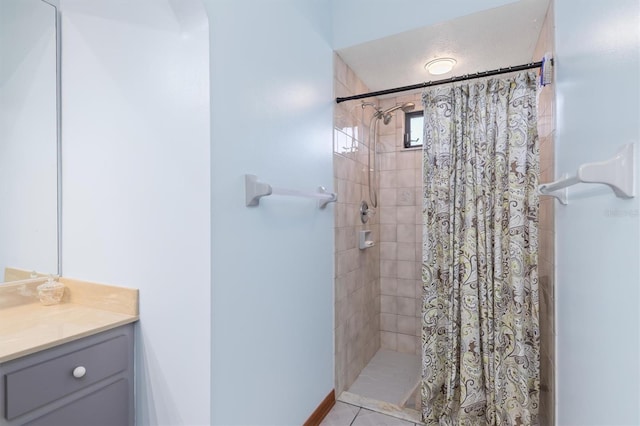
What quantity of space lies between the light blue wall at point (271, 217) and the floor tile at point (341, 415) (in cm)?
13

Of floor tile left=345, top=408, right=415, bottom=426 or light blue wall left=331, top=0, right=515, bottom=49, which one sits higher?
light blue wall left=331, top=0, right=515, bottom=49

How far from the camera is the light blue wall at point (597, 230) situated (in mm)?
684

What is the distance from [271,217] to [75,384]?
87 cm

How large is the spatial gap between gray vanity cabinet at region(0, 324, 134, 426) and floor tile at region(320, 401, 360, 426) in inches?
40.0

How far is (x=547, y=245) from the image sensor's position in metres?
1.52

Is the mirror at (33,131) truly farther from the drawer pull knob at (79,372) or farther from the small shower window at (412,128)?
the small shower window at (412,128)

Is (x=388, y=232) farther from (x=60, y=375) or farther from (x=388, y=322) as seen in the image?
(x=60, y=375)

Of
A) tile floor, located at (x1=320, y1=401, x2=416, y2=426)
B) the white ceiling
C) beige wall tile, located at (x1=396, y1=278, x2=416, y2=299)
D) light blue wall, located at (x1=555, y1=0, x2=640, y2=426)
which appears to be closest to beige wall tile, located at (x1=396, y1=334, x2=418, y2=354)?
beige wall tile, located at (x1=396, y1=278, x2=416, y2=299)

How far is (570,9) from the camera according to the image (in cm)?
115

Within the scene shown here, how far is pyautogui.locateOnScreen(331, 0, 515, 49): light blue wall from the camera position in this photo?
5.11 feet

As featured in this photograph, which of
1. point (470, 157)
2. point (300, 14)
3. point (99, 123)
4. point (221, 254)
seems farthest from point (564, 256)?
point (99, 123)

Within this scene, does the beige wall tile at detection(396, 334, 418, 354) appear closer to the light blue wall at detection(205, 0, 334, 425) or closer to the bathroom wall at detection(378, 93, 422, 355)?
the bathroom wall at detection(378, 93, 422, 355)

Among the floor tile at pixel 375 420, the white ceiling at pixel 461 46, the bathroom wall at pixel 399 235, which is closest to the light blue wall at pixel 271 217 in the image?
the floor tile at pixel 375 420

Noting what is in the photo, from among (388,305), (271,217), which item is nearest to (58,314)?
(271,217)
